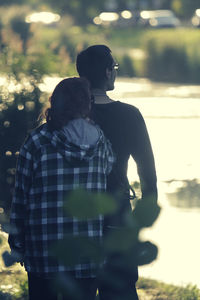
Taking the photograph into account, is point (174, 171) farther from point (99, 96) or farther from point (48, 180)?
point (48, 180)

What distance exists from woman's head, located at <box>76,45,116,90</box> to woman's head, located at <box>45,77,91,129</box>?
0.31 m

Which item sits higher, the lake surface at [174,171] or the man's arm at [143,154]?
the man's arm at [143,154]

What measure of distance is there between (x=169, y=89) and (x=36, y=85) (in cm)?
1810

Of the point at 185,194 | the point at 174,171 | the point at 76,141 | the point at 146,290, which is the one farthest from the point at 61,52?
the point at 174,171

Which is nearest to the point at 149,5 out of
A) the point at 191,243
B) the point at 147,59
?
the point at 147,59

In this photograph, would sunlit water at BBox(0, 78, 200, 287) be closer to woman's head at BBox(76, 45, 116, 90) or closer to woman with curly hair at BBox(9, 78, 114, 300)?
woman with curly hair at BBox(9, 78, 114, 300)

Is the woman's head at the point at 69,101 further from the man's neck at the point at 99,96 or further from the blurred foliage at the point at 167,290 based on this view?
the blurred foliage at the point at 167,290

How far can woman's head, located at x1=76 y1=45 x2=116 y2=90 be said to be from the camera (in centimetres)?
319

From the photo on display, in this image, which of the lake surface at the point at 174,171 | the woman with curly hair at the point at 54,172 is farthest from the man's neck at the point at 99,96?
the lake surface at the point at 174,171

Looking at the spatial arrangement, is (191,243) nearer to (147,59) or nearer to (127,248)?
(127,248)

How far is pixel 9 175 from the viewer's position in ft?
18.5

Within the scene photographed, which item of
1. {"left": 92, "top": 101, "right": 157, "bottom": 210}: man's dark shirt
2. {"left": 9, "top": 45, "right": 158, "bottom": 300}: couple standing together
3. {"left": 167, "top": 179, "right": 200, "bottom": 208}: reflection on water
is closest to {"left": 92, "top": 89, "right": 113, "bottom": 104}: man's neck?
{"left": 92, "top": 101, "right": 157, "bottom": 210}: man's dark shirt

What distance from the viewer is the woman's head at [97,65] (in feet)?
10.5

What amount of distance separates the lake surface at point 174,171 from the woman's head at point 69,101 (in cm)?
56
